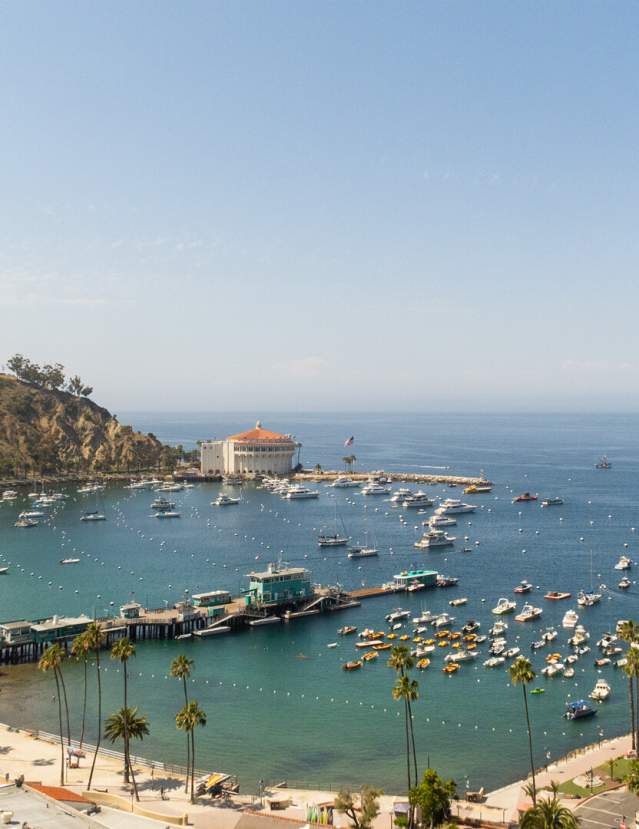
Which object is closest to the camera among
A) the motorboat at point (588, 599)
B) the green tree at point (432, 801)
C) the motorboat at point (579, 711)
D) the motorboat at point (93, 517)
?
the green tree at point (432, 801)

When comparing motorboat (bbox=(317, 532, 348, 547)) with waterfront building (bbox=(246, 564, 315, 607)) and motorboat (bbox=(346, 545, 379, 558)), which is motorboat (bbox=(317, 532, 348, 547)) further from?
waterfront building (bbox=(246, 564, 315, 607))

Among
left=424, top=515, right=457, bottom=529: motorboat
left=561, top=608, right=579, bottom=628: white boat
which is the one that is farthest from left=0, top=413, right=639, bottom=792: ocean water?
left=424, top=515, right=457, bottom=529: motorboat

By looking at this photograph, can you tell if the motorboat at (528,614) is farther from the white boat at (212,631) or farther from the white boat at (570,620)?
the white boat at (212,631)

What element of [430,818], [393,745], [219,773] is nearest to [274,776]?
[219,773]

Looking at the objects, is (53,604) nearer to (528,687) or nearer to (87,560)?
(87,560)

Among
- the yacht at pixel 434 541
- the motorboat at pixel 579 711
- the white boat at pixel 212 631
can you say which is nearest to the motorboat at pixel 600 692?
the motorboat at pixel 579 711

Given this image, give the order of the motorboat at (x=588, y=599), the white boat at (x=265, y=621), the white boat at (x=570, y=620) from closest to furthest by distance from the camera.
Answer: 1. the white boat at (x=570, y=620)
2. the white boat at (x=265, y=621)
3. the motorboat at (x=588, y=599)
